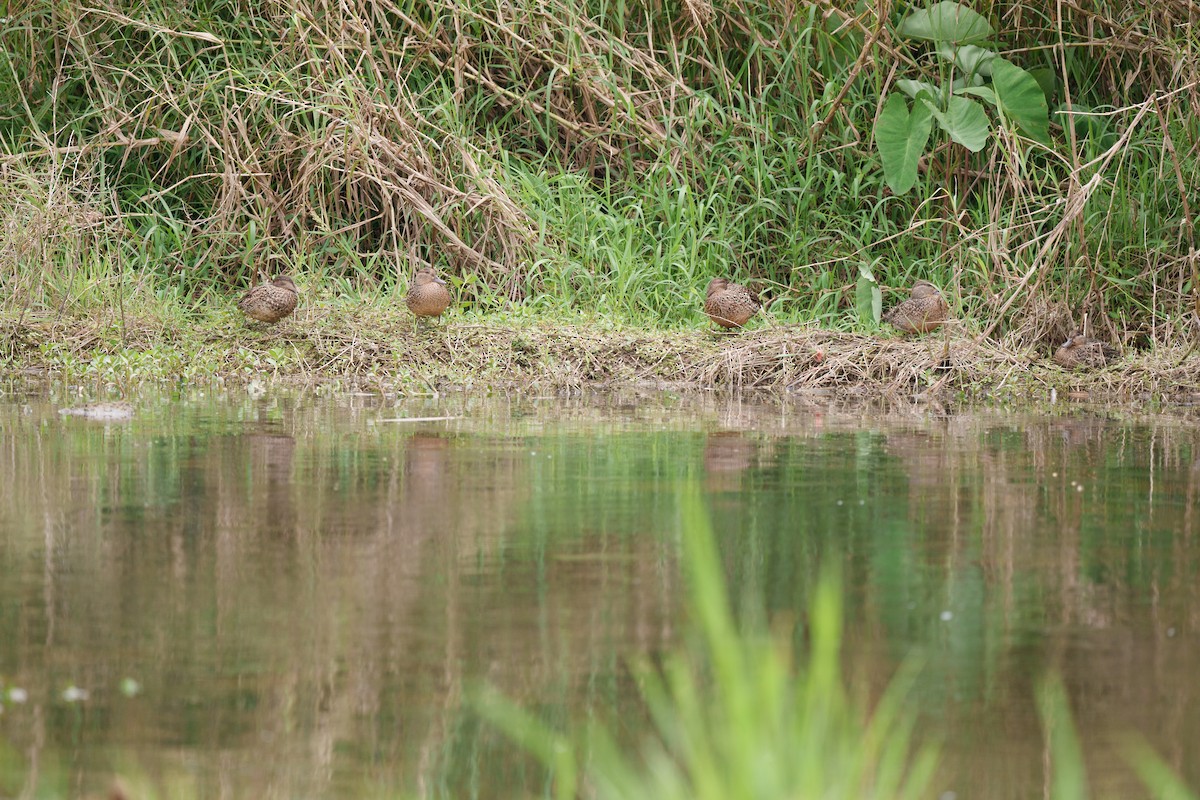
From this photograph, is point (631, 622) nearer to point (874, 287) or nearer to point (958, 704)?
point (958, 704)

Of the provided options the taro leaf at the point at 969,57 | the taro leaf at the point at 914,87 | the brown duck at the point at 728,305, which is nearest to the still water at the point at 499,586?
the brown duck at the point at 728,305

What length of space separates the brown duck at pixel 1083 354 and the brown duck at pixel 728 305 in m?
1.97

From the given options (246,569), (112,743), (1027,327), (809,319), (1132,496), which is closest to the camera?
(112,743)

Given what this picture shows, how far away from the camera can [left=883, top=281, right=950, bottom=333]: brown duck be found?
1021 cm

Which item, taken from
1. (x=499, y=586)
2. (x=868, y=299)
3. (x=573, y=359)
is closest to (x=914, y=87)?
(x=868, y=299)

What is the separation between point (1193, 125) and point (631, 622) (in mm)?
8176

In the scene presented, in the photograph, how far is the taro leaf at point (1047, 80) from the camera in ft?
38.1

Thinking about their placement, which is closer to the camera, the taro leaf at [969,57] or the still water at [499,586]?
the still water at [499,586]

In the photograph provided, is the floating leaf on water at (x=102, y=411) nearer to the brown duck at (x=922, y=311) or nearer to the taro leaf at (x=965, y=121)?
the brown duck at (x=922, y=311)

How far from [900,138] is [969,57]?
875 millimetres

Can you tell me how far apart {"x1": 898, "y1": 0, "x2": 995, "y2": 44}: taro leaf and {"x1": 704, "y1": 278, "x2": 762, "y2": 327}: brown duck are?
2483 millimetres

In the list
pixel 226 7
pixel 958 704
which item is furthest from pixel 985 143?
pixel 958 704

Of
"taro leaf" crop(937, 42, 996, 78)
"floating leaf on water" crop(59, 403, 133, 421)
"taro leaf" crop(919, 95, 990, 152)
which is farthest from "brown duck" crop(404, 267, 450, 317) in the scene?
"taro leaf" crop(937, 42, 996, 78)

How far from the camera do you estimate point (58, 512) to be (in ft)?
17.2
